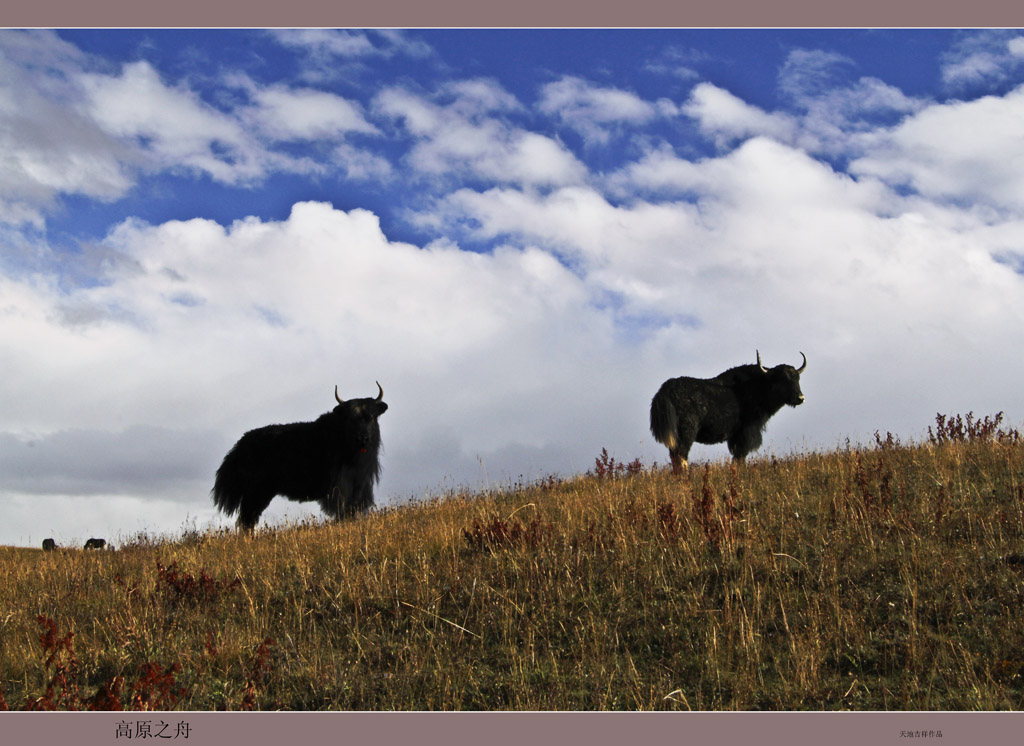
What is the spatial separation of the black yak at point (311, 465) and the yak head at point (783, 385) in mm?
8483

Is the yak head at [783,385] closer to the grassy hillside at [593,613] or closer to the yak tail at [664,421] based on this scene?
the yak tail at [664,421]

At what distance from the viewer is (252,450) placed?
1669 centimetres

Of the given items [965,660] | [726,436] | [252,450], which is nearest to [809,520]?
[965,660]

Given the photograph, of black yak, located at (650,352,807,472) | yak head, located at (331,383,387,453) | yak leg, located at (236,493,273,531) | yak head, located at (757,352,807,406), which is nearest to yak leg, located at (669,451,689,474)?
black yak, located at (650,352,807,472)

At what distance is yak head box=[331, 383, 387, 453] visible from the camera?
15.1 m

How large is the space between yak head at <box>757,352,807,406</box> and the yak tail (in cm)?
270

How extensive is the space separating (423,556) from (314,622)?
1638 mm

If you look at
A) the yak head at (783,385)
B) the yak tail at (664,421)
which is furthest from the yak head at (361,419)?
the yak head at (783,385)

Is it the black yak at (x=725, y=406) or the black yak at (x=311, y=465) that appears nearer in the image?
the black yak at (x=311, y=465)

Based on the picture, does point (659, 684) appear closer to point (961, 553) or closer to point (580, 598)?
point (580, 598)

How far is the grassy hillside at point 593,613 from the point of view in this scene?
577 cm

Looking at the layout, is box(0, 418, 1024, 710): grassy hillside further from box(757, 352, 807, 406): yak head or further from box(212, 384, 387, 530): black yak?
box(757, 352, 807, 406): yak head

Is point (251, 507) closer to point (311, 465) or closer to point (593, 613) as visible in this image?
point (311, 465)

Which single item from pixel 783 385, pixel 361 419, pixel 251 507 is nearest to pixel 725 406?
pixel 783 385
